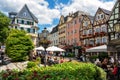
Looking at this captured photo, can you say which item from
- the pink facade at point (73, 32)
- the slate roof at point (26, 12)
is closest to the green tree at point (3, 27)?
the slate roof at point (26, 12)

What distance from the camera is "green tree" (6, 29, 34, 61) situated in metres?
27.1

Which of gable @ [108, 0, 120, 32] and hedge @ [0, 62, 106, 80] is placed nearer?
hedge @ [0, 62, 106, 80]

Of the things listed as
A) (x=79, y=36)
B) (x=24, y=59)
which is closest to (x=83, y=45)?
(x=79, y=36)

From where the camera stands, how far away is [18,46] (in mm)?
27172

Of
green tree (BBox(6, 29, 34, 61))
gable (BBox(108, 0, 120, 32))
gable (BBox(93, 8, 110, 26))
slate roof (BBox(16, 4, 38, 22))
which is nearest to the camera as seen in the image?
green tree (BBox(6, 29, 34, 61))

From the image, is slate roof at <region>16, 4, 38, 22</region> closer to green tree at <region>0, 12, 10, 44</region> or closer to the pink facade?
the pink facade

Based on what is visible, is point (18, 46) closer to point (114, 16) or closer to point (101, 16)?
point (114, 16)

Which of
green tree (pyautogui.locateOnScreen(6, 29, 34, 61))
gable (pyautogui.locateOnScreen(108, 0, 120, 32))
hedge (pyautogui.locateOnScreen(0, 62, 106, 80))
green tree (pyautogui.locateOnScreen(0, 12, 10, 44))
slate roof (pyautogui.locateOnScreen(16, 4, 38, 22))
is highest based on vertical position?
slate roof (pyautogui.locateOnScreen(16, 4, 38, 22))

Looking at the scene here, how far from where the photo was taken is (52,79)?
9.56 m

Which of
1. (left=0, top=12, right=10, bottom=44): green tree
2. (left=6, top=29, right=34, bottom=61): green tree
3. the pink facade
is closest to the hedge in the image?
(left=6, top=29, right=34, bottom=61): green tree

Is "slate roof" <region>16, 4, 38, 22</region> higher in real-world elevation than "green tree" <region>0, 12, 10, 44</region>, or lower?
higher

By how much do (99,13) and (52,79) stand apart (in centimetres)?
3942

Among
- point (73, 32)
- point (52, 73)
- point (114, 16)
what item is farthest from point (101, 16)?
point (52, 73)

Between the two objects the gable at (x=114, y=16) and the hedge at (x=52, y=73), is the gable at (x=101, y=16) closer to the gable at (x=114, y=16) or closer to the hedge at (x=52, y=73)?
the gable at (x=114, y=16)
